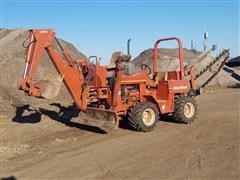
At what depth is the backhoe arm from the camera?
10.5 m

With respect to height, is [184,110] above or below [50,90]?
below

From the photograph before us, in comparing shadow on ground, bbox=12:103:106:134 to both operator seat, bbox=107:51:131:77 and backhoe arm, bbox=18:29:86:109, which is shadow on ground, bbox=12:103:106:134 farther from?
operator seat, bbox=107:51:131:77

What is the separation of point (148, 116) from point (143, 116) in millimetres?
183

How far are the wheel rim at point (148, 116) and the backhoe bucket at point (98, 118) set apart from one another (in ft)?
3.06

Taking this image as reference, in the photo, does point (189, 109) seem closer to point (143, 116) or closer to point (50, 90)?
point (143, 116)

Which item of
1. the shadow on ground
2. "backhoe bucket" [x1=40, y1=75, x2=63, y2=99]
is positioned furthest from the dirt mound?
"backhoe bucket" [x1=40, y1=75, x2=63, y2=99]

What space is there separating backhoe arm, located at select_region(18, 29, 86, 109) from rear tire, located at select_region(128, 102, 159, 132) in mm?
1245

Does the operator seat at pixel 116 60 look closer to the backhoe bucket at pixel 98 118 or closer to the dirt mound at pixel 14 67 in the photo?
the backhoe bucket at pixel 98 118

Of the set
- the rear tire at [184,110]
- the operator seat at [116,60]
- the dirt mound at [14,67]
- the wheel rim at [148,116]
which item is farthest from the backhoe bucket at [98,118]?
the dirt mound at [14,67]

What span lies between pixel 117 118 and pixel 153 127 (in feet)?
3.54

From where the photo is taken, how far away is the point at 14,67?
21531mm

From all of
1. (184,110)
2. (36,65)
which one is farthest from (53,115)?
(184,110)

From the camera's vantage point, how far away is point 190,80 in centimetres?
1299

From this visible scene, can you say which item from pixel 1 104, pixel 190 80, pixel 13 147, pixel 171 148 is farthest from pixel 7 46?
pixel 171 148
